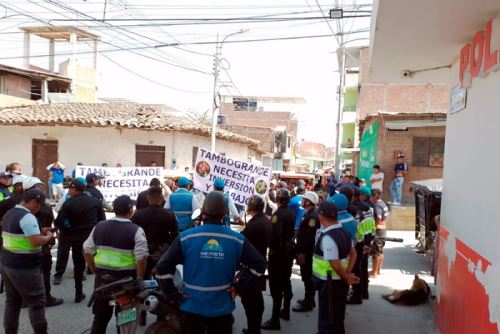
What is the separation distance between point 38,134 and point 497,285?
20797 mm

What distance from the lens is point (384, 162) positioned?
1633 centimetres

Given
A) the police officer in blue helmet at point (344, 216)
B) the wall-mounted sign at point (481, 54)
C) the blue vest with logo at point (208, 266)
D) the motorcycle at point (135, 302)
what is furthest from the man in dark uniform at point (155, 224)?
the wall-mounted sign at point (481, 54)

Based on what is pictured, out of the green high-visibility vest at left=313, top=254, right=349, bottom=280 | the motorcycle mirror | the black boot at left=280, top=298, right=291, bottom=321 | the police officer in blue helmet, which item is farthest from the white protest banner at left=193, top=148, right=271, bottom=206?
the green high-visibility vest at left=313, top=254, right=349, bottom=280

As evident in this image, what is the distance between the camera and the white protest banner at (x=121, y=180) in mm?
9875

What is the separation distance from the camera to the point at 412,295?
6523 mm

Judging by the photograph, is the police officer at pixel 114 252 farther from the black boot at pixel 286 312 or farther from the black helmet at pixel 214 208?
the black boot at pixel 286 312

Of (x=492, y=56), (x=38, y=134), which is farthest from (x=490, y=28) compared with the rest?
(x=38, y=134)

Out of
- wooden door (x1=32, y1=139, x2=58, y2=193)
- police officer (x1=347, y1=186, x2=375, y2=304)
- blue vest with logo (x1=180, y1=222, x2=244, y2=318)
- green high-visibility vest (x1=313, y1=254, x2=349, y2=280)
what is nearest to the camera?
blue vest with logo (x1=180, y1=222, x2=244, y2=318)

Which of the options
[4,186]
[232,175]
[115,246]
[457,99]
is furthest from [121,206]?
[232,175]

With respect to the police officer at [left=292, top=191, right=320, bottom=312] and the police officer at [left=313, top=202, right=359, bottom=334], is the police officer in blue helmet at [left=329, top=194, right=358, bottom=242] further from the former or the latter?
the police officer at [left=313, top=202, right=359, bottom=334]

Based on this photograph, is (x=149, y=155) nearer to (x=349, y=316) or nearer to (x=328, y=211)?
(x=349, y=316)

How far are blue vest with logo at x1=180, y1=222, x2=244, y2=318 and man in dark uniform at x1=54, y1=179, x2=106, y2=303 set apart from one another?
3.32 m

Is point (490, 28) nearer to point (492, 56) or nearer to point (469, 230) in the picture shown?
point (492, 56)

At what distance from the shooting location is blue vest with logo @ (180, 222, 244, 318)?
10.1 feet
